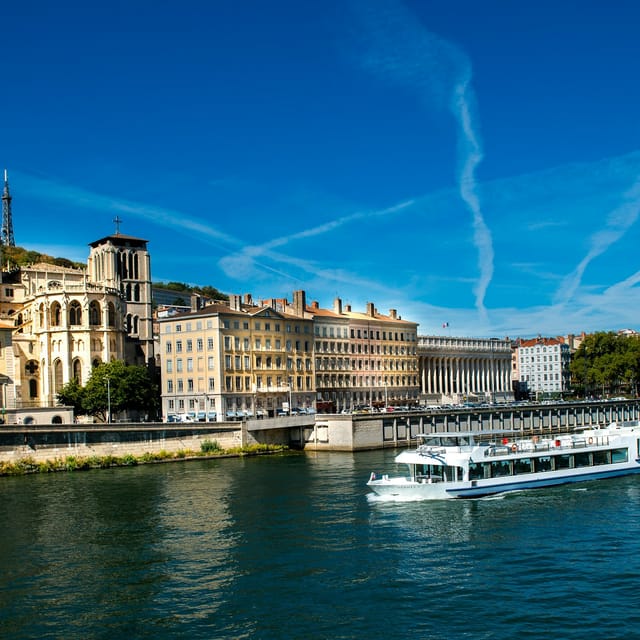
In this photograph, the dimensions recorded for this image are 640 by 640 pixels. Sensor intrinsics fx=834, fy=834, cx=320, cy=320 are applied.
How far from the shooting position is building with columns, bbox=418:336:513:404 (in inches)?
5536

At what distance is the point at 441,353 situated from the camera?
144 m

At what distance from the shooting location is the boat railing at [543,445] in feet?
175

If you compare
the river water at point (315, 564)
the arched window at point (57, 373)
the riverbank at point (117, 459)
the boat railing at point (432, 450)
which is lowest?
the river water at point (315, 564)

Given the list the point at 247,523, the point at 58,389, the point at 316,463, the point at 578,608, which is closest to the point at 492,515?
the point at 247,523

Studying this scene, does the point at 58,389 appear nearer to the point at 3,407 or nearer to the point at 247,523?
the point at 3,407

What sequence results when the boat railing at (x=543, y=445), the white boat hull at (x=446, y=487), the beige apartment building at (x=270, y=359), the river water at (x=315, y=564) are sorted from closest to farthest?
1. the river water at (x=315, y=564)
2. the white boat hull at (x=446, y=487)
3. the boat railing at (x=543, y=445)
4. the beige apartment building at (x=270, y=359)

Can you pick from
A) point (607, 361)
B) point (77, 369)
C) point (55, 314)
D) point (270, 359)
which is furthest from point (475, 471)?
point (607, 361)

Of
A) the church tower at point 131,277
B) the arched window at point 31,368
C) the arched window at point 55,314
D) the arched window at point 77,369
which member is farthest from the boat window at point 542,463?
the church tower at point 131,277

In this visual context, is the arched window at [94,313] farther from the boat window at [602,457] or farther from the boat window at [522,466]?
the boat window at [602,457]

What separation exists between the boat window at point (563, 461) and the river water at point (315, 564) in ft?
6.23

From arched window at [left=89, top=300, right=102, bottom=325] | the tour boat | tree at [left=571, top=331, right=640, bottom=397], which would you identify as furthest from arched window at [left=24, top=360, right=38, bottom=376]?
tree at [left=571, top=331, right=640, bottom=397]

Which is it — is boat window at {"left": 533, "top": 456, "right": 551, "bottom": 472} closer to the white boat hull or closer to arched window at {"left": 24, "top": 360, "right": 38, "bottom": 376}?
the white boat hull

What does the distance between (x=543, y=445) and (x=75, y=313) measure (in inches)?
2521

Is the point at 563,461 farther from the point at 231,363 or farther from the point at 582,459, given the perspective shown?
the point at 231,363
